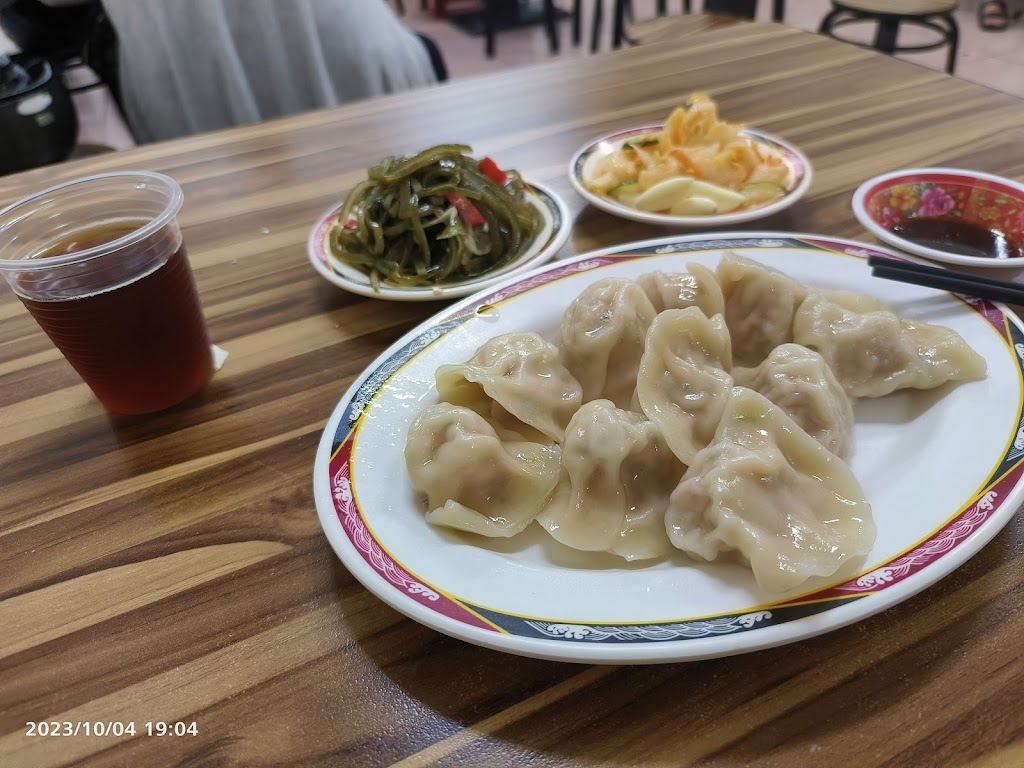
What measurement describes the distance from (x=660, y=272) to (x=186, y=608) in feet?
3.47

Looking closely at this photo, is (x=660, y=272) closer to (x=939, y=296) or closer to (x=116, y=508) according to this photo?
(x=939, y=296)

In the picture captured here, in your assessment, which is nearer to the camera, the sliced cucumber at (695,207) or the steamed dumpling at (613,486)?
the steamed dumpling at (613,486)

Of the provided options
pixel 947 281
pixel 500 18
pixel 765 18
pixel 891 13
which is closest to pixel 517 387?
pixel 947 281

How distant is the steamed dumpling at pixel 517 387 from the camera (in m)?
1.25

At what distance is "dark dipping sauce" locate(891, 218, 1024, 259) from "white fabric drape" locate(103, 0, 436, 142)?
292 cm

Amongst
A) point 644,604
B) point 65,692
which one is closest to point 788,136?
point 644,604

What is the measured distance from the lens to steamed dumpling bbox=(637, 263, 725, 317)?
140 cm

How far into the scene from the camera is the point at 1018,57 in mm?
6996

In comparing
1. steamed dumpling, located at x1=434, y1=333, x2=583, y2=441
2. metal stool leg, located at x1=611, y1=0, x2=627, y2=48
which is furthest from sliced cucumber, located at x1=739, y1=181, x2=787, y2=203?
metal stool leg, located at x1=611, y1=0, x2=627, y2=48

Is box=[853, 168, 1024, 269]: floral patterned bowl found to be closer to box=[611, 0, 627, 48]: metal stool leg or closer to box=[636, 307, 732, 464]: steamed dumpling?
box=[636, 307, 732, 464]: steamed dumpling

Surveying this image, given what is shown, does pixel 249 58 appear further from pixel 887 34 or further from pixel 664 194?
pixel 887 34

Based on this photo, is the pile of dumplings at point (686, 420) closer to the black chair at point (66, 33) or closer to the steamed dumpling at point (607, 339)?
the steamed dumpling at point (607, 339)

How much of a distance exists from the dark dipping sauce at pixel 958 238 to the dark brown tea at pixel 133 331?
1.60 m

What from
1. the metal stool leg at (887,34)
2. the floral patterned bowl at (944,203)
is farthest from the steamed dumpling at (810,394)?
the metal stool leg at (887,34)
